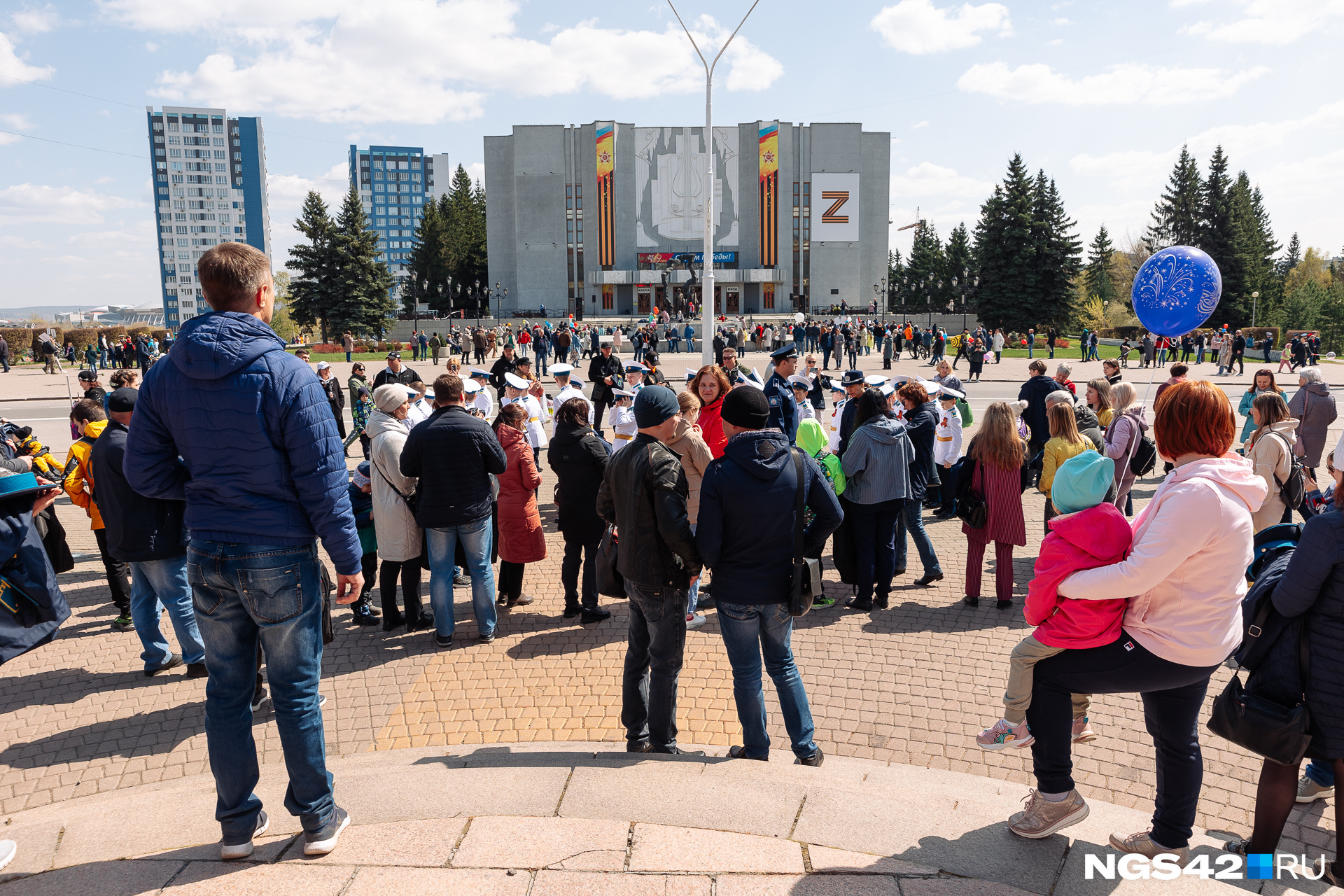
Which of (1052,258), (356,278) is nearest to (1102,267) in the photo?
(1052,258)

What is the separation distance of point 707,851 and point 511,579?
4097mm

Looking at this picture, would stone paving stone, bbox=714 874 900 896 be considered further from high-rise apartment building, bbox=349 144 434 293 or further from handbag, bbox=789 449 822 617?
high-rise apartment building, bbox=349 144 434 293

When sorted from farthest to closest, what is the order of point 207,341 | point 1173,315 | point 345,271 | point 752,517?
point 345,271, point 1173,315, point 752,517, point 207,341

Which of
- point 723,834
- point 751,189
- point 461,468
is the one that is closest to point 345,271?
point 751,189

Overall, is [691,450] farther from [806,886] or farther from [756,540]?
[806,886]

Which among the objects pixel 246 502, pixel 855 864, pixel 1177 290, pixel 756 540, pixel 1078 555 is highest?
pixel 1177 290

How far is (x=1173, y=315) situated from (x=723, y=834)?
7.73 metres

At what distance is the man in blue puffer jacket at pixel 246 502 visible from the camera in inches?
111

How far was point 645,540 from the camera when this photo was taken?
3957 millimetres

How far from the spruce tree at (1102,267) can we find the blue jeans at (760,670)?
89.1 m

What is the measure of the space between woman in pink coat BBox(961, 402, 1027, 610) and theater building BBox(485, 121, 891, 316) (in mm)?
63010

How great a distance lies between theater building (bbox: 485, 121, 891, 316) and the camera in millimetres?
68875

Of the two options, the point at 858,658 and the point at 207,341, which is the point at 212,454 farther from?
the point at 858,658

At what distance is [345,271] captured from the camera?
5206 cm
